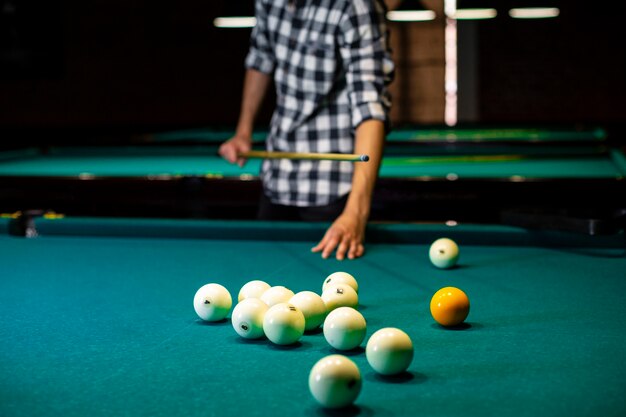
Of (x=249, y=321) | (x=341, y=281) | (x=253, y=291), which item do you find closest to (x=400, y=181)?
(x=341, y=281)

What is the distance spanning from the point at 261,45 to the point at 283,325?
6.53 ft

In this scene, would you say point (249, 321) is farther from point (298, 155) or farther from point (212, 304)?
point (298, 155)

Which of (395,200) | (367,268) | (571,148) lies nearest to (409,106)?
(571,148)

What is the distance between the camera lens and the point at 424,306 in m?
1.70

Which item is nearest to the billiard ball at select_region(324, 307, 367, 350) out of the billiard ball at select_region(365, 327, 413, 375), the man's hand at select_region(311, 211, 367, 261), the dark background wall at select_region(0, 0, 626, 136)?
the billiard ball at select_region(365, 327, 413, 375)

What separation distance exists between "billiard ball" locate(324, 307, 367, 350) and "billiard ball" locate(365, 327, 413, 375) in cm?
10

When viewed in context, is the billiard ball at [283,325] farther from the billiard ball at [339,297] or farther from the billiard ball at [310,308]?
the billiard ball at [339,297]

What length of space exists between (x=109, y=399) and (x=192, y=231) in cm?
149

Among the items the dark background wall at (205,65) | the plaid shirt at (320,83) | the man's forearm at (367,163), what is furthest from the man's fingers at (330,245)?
the dark background wall at (205,65)

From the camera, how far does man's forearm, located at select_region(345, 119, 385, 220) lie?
8.09ft

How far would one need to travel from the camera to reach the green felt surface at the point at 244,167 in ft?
13.7

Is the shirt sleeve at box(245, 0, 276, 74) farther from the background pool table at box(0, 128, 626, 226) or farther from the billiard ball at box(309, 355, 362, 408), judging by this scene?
the billiard ball at box(309, 355, 362, 408)

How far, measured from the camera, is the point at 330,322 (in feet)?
4.54

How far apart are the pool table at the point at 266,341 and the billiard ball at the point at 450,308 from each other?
3cm
